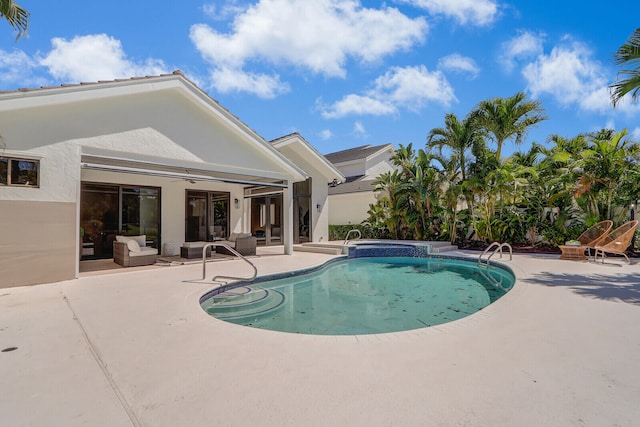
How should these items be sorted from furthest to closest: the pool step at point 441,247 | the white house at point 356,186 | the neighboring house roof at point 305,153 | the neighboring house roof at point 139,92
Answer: the white house at point 356,186 < the neighboring house roof at point 305,153 < the pool step at point 441,247 < the neighboring house roof at point 139,92

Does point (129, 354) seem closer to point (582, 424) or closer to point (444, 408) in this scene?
point (444, 408)

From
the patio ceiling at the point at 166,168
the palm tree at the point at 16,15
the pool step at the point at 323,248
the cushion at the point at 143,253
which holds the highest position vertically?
the palm tree at the point at 16,15

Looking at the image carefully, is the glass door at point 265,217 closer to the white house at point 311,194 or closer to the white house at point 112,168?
the white house at point 311,194

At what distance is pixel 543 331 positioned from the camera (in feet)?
15.8

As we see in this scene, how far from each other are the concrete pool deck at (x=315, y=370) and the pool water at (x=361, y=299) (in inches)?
55.5

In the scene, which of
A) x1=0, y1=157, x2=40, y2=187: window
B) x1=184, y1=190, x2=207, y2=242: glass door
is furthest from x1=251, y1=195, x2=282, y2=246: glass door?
x1=0, y1=157, x2=40, y2=187: window

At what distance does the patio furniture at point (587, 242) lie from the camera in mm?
12367

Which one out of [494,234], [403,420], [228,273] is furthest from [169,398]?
[494,234]

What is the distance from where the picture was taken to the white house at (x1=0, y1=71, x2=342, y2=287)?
8180mm

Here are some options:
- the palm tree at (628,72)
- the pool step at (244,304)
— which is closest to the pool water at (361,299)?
the pool step at (244,304)

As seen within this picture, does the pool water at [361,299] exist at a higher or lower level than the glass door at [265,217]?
lower

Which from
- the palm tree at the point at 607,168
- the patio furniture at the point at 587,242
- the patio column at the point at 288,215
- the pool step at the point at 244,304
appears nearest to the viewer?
the pool step at the point at 244,304

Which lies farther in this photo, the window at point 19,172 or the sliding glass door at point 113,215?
the sliding glass door at point 113,215

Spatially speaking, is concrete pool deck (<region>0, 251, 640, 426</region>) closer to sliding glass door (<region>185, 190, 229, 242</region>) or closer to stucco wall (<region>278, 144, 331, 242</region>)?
sliding glass door (<region>185, 190, 229, 242</region>)
